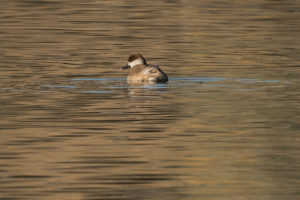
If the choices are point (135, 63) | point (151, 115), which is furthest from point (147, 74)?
point (151, 115)

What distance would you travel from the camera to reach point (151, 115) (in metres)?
16.6

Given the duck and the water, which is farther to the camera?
the duck

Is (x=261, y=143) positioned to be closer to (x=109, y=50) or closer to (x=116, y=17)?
(x=109, y=50)

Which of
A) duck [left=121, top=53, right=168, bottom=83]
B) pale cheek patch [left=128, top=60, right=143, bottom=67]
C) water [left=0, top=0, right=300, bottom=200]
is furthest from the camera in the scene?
pale cheek patch [left=128, top=60, right=143, bottom=67]

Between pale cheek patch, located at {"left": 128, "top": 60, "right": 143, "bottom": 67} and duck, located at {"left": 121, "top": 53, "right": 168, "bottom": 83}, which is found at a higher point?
pale cheek patch, located at {"left": 128, "top": 60, "right": 143, "bottom": 67}

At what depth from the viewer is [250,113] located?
16672 millimetres

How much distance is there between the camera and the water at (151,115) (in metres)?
11.6

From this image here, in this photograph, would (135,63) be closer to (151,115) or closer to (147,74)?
(147,74)

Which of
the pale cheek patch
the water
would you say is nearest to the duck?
the water

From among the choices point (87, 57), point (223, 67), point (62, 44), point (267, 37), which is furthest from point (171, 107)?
point (267, 37)

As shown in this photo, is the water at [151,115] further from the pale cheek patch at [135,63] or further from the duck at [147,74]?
the pale cheek patch at [135,63]

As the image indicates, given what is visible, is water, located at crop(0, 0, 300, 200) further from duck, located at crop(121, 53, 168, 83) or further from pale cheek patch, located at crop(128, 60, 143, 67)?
pale cheek patch, located at crop(128, 60, 143, 67)

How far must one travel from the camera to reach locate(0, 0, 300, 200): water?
11.6 metres

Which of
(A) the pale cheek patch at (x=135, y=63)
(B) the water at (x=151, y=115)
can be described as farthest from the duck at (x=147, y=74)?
(A) the pale cheek patch at (x=135, y=63)
